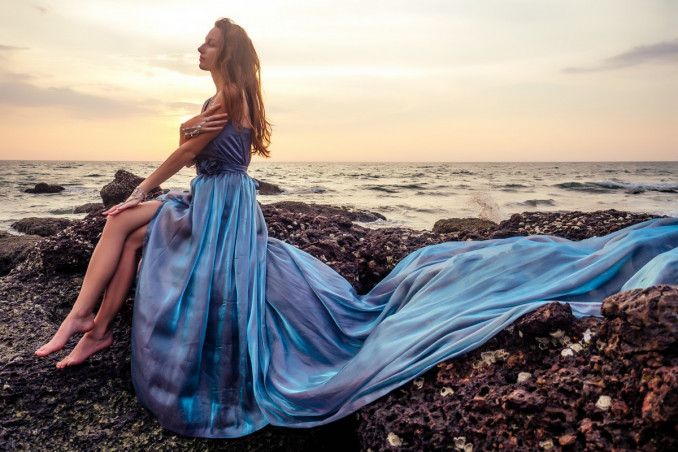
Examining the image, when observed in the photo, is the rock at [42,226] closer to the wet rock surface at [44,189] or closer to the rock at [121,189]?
the rock at [121,189]

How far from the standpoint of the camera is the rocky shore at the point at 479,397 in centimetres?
195

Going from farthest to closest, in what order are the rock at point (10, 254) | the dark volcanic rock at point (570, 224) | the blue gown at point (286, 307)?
the rock at point (10, 254)
the dark volcanic rock at point (570, 224)
the blue gown at point (286, 307)

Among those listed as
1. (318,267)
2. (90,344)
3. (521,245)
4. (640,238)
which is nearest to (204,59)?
(318,267)

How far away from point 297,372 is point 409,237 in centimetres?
241

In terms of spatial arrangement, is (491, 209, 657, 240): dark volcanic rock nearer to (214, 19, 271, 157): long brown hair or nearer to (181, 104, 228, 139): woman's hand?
(214, 19, 271, 157): long brown hair

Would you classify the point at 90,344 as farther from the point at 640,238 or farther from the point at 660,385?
the point at 640,238

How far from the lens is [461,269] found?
3.19 meters

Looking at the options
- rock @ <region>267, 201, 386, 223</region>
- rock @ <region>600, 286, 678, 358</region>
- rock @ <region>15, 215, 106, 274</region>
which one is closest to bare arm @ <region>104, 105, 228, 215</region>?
rock @ <region>15, 215, 106, 274</region>

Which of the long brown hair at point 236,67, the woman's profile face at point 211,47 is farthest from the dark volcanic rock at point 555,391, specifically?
the woman's profile face at point 211,47

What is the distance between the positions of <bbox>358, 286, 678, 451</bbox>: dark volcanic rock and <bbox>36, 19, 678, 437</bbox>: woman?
0.37ft

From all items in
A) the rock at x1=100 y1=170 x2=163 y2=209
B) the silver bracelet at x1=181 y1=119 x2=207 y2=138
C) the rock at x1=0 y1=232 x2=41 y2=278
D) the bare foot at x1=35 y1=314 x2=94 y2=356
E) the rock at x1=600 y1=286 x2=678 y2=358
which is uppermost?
the silver bracelet at x1=181 y1=119 x2=207 y2=138

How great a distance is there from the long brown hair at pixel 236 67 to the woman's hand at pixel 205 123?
2.8 inches

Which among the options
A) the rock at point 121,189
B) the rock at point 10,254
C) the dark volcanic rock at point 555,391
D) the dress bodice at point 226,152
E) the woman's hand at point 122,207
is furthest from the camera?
the rock at point 10,254

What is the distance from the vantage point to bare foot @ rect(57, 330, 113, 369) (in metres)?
2.96
